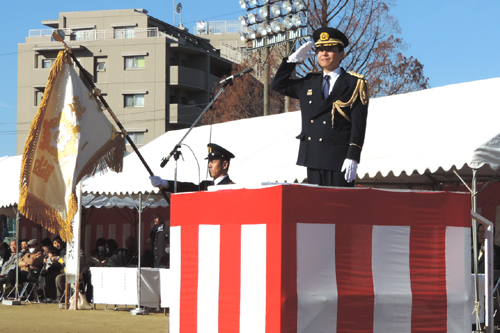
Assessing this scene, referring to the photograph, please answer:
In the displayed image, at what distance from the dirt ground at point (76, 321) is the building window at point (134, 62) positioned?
40.7m

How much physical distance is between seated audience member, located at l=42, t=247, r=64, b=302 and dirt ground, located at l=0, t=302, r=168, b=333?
203 centimetres

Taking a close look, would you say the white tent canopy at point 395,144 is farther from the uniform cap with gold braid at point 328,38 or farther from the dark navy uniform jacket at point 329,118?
the uniform cap with gold braid at point 328,38

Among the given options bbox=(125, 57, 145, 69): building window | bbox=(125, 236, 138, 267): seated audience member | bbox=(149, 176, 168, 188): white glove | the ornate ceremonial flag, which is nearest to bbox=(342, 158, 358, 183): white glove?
bbox=(149, 176, 168, 188): white glove

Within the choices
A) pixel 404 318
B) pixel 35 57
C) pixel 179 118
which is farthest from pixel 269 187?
pixel 35 57

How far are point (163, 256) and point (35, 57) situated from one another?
45372mm

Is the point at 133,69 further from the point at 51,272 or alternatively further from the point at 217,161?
the point at 217,161

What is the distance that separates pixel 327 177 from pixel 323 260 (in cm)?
108

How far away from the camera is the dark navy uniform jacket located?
14.3 ft

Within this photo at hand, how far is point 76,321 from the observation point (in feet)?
38.3

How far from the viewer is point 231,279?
3652mm

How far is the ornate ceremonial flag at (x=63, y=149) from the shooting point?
19.1 ft

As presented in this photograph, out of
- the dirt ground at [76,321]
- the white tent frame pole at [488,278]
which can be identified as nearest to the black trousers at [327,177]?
the white tent frame pole at [488,278]

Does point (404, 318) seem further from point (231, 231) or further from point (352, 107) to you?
point (352, 107)

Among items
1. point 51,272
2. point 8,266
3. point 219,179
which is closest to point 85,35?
point 8,266
